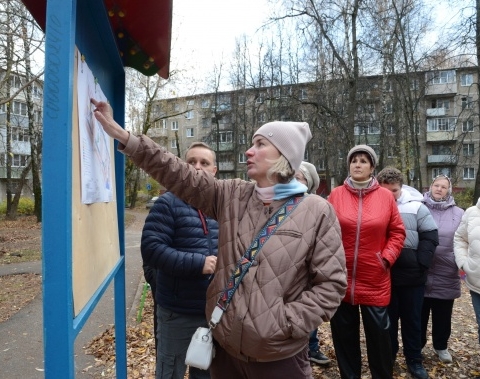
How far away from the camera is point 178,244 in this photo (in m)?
2.55

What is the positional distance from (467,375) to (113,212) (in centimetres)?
374

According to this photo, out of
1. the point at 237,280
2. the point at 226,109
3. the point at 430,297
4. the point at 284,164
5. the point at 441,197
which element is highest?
the point at 226,109

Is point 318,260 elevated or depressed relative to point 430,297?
elevated

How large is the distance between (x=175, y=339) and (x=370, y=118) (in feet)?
90.9

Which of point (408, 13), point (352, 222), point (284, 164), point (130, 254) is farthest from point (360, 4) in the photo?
point (284, 164)

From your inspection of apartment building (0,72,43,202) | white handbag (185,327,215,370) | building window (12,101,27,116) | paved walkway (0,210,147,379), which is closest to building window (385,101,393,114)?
apartment building (0,72,43,202)

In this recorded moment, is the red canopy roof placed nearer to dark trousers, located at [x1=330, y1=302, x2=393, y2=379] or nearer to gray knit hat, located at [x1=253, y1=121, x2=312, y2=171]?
gray knit hat, located at [x1=253, y1=121, x2=312, y2=171]

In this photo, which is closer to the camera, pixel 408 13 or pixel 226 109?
pixel 408 13

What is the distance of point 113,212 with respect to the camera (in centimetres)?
206

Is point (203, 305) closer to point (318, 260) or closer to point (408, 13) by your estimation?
point (318, 260)

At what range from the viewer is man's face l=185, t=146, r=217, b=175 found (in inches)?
106

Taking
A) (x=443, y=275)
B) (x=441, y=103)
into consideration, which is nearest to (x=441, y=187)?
(x=443, y=275)

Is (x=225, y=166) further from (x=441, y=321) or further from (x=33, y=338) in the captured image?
(x=441, y=321)

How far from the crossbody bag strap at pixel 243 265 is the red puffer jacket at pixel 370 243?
5.17 feet
